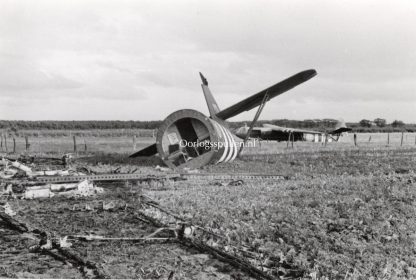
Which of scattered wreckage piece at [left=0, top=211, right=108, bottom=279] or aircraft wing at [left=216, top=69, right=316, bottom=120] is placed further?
aircraft wing at [left=216, top=69, right=316, bottom=120]

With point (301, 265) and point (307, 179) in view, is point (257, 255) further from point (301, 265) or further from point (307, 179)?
point (307, 179)

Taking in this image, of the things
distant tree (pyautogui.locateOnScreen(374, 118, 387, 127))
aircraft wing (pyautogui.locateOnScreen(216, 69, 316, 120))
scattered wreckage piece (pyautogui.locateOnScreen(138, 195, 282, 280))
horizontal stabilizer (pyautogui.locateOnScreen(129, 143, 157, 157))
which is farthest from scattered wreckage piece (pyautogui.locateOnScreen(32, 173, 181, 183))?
distant tree (pyautogui.locateOnScreen(374, 118, 387, 127))

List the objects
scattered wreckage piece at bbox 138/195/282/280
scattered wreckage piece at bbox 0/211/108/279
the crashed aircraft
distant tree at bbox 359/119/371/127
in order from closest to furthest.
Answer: scattered wreckage piece at bbox 0/211/108/279, scattered wreckage piece at bbox 138/195/282/280, the crashed aircraft, distant tree at bbox 359/119/371/127

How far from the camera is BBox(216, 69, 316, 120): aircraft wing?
49.4 ft

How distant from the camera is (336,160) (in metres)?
18.8

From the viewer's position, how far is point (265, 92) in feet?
52.9

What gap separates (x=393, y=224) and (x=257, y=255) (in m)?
3.32

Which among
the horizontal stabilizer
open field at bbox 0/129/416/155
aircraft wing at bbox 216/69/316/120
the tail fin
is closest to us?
aircraft wing at bbox 216/69/316/120

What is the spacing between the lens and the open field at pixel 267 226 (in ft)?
17.4

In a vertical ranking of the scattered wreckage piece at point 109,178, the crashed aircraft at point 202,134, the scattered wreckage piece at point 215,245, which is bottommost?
the scattered wreckage piece at point 215,245

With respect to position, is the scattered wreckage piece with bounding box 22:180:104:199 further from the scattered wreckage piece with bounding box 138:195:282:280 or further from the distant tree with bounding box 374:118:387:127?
the distant tree with bounding box 374:118:387:127

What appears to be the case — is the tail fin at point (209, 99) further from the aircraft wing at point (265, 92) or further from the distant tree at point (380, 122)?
the distant tree at point (380, 122)

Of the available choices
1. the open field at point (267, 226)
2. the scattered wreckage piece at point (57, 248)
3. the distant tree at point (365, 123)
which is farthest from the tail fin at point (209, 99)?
the distant tree at point (365, 123)

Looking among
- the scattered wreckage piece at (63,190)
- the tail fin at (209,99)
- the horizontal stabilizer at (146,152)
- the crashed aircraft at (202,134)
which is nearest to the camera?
the scattered wreckage piece at (63,190)
